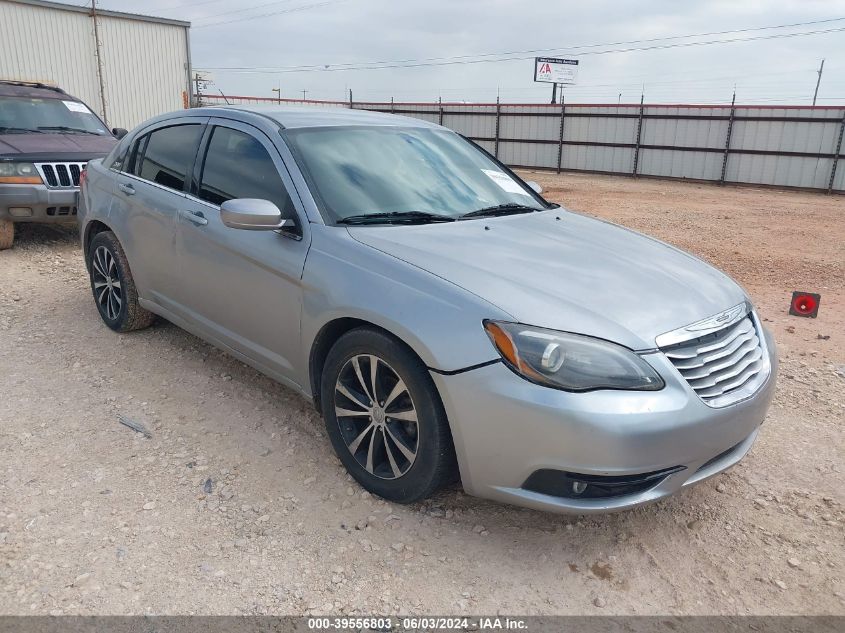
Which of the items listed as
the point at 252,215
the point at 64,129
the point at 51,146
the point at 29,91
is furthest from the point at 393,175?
the point at 29,91

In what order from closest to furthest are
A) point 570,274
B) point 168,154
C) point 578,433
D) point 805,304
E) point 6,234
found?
point 578,433 → point 570,274 → point 168,154 → point 805,304 → point 6,234

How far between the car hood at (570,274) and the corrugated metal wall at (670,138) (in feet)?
49.3

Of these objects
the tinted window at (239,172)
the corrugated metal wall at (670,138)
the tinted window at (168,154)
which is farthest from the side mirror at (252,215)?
the corrugated metal wall at (670,138)

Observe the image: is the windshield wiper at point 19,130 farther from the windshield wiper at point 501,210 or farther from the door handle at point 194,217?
the windshield wiper at point 501,210

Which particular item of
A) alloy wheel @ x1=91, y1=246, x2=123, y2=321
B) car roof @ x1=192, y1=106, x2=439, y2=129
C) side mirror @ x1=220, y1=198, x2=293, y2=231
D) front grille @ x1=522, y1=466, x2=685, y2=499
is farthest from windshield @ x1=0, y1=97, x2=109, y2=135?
front grille @ x1=522, y1=466, x2=685, y2=499

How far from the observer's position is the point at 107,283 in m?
4.72

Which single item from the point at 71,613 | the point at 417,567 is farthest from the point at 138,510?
the point at 417,567

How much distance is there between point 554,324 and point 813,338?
3.68 metres

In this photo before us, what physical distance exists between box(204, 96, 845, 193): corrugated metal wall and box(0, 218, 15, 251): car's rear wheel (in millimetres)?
10277

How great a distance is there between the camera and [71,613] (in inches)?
87.1

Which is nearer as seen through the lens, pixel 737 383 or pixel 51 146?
pixel 737 383

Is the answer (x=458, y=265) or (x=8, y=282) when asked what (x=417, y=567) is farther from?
(x=8, y=282)

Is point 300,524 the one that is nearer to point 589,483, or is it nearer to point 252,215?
point 589,483

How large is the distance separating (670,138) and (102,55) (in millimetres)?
15142
